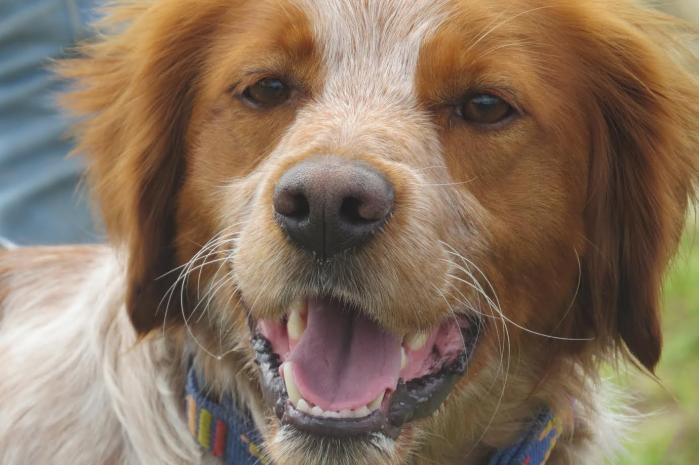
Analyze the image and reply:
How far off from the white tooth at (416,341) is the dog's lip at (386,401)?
8 cm

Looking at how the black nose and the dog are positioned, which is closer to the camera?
the black nose

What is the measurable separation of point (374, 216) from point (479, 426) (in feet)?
3.24

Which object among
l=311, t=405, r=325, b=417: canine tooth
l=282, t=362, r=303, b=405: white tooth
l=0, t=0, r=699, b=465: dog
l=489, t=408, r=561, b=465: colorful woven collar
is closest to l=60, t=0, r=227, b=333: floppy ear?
l=0, t=0, r=699, b=465: dog

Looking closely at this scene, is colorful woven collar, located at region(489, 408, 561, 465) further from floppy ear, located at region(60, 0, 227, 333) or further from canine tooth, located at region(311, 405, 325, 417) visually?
floppy ear, located at region(60, 0, 227, 333)

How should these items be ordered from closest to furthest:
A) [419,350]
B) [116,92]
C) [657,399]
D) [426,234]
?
1. [426,234]
2. [419,350]
3. [116,92]
4. [657,399]

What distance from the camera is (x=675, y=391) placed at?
4961 millimetres

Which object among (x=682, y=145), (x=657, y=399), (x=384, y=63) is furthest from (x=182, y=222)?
(x=657, y=399)

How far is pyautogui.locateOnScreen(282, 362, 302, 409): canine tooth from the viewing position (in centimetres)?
251

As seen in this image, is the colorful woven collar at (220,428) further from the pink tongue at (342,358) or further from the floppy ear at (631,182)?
the floppy ear at (631,182)

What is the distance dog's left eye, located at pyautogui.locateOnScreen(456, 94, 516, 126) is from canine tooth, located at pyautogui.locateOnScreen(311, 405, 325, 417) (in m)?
0.82

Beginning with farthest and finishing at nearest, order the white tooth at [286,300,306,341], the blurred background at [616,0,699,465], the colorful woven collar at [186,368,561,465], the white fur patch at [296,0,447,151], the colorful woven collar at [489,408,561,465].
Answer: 1. the blurred background at [616,0,699,465]
2. the colorful woven collar at [489,408,561,465]
3. the colorful woven collar at [186,368,561,465]
4. the white fur patch at [296,0,447,151]
5. the white tooth at [286,300,306,341]

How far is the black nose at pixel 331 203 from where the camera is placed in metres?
2.23

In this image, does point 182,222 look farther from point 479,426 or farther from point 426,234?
point 479,426

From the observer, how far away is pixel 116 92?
3127 mm
